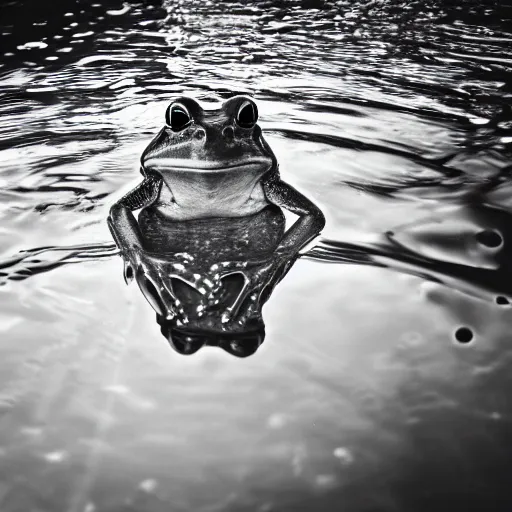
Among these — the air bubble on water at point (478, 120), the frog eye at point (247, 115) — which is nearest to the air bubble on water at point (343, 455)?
the frog eye at point (247, 115)

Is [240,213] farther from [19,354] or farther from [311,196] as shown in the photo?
[19,354]

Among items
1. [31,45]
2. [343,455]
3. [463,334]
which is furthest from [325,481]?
[31,45]

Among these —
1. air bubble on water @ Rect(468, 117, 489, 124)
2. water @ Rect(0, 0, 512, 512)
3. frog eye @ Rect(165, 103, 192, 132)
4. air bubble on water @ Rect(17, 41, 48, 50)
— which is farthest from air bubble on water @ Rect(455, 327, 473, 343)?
air bubble on water @ Rect(17, 41, 48, 50)

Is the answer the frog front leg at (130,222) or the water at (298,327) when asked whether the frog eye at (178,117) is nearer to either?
the frog front leg at (130,222)

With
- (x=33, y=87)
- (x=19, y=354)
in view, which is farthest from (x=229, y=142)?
(x=33, y=87)

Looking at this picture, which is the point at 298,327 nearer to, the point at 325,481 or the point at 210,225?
the point at 325,481

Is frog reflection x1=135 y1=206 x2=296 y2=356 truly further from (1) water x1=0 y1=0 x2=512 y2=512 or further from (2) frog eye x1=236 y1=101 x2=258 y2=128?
(2) frog eye x1=236 y1=101 x2=258 y2=128

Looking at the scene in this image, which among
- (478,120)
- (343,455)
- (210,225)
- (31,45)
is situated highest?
(343,455)
